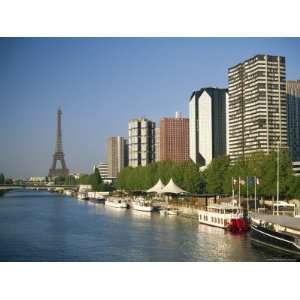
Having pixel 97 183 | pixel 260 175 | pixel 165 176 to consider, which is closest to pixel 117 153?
pixel 97 183

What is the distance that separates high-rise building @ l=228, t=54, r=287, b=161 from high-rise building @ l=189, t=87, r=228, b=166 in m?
5.33

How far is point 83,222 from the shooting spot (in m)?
17.1

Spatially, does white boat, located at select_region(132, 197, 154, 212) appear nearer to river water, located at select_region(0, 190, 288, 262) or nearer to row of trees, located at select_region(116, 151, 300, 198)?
row of trees, located at select_region(116, 151, 300, 198)

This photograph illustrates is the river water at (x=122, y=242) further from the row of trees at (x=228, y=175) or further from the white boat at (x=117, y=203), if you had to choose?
the white boat at (x=117, y=203)

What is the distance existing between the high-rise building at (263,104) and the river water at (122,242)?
17.9 m

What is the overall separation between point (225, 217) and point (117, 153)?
4243 cm

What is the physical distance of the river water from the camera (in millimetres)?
10273

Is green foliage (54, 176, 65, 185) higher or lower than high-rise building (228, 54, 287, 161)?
lower

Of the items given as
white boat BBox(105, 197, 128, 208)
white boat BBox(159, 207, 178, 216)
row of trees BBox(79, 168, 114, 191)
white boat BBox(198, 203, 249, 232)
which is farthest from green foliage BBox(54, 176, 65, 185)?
white boat BBox(198, 203, 249, 232)

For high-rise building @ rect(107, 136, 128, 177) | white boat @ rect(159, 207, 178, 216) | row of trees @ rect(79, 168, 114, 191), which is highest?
high-rise building @ rect(107, 136, 128, 177)

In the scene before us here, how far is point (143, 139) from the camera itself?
152 ft
